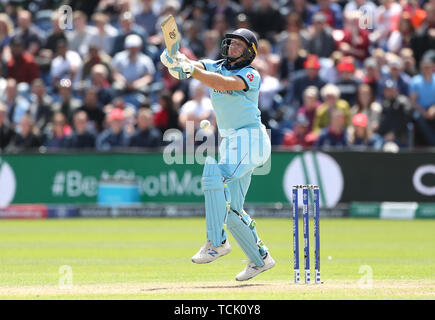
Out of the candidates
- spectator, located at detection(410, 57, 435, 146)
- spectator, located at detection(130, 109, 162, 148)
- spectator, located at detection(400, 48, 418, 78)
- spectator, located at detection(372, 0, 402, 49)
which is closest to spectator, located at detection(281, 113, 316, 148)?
spectator, located at detection(410, 57, 435, 146)

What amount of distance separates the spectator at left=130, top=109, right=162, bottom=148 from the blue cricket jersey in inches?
377

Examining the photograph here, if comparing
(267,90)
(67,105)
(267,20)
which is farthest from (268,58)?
(67,105)

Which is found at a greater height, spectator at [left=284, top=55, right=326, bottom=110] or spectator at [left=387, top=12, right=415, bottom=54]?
spectator at [left=387, top=12, right=415, bottom=54]

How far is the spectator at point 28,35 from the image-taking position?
Answer: 2100 centimetres

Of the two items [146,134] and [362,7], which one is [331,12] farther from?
[146,134]

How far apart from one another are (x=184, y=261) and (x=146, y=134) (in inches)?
297

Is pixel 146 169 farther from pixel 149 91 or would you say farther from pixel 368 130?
pixel 368 130

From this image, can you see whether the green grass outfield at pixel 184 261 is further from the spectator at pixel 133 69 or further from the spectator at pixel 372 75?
the spectator at pixel 133 69

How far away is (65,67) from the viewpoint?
66.6 ft

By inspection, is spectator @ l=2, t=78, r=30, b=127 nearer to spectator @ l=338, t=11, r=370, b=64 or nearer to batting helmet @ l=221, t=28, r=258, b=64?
spectator @ l=338, t=11, r=370, b=64

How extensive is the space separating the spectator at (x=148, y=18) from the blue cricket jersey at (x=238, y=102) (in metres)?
12.2

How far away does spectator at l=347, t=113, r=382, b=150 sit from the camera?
18.2 m

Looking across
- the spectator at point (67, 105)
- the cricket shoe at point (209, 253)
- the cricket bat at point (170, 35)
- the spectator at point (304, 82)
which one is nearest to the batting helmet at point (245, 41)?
the cricket bat at point (170, 35)

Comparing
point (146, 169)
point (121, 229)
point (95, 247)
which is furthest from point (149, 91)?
point (95, 247)
